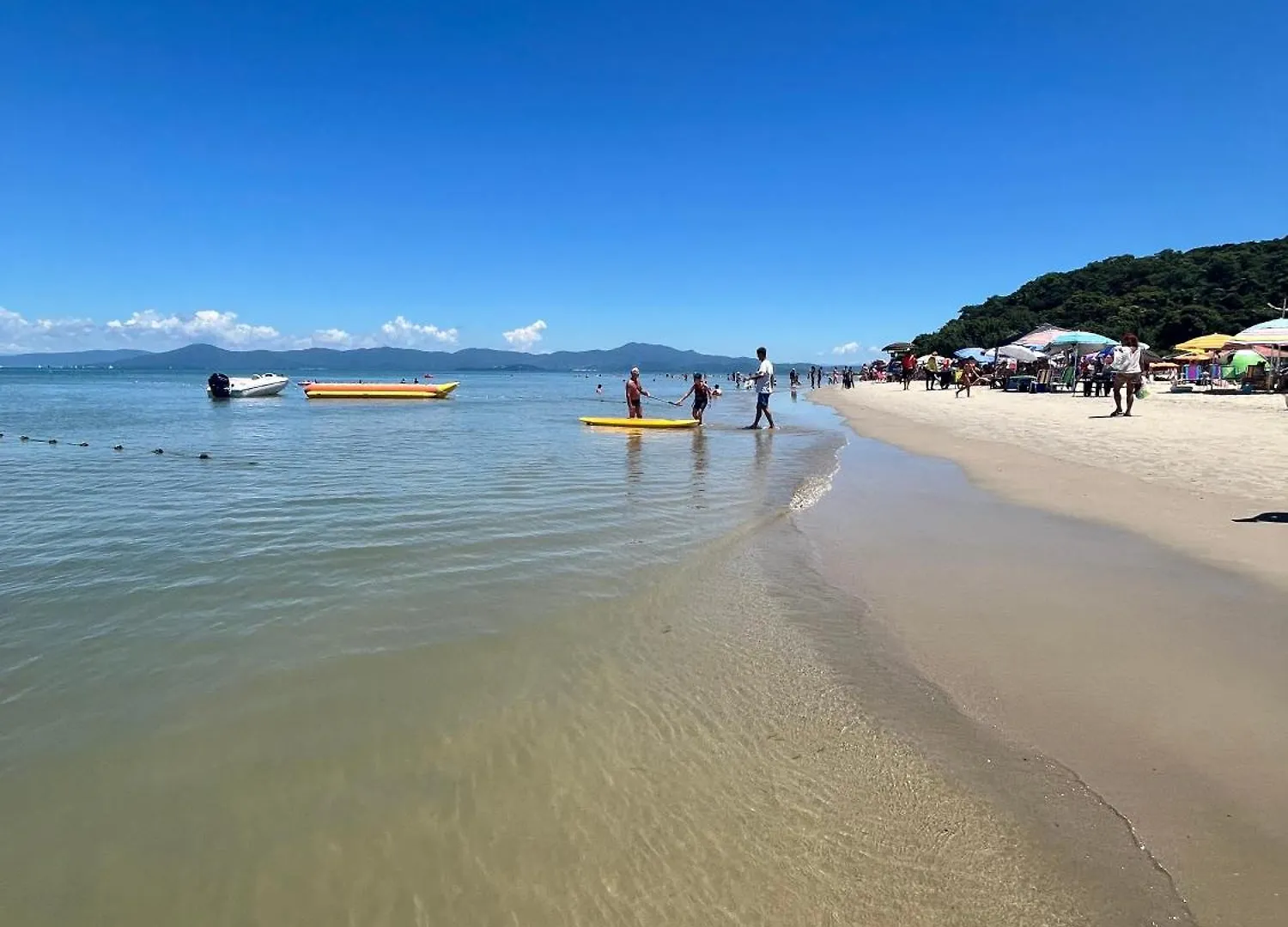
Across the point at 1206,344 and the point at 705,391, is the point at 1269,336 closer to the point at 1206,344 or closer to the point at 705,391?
the point at 1206,344

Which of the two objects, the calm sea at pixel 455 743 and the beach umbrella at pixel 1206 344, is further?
the beach umbrella at pixel 1206 344

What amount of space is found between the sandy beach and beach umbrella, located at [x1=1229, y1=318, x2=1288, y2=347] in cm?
209

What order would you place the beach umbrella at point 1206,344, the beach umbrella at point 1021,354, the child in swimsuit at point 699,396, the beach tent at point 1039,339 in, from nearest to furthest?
the child in swimsuit at point 699,396, the beach umbrella at point 1206,344, the beach umbrella at point 1021,354, the beach tent at point 1039,339

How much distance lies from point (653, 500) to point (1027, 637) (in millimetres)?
5579

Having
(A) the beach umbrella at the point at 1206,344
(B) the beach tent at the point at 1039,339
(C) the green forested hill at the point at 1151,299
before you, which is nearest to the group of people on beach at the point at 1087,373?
(B) the beach tent at the point at 1039,339

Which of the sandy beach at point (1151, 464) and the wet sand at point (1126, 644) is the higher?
the sandy beach at point (1151, 464)

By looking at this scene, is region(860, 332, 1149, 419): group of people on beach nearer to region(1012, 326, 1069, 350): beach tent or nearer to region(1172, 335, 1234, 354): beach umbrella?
region(1012, 326, 1069, 350): beach tent

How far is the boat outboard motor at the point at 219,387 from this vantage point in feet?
137

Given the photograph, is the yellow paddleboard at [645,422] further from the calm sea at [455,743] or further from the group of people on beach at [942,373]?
the group of people on beach at [942,373]

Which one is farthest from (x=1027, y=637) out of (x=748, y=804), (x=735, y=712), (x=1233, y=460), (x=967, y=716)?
(x=1233, y=460)

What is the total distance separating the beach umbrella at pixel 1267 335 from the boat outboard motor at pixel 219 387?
48.2 metres

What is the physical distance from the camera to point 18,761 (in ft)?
11.1

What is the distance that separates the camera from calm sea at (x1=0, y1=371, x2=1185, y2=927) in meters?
2.57

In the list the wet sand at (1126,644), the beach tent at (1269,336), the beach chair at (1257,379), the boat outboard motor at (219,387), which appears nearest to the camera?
the wet sand at (1126,644)
